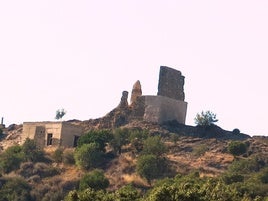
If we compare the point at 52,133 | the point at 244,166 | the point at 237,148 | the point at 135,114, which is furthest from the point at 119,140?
the point at 244,166

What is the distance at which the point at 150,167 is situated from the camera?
6312 centimetres

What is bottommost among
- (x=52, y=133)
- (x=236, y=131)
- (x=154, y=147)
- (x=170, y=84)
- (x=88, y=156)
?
(x=88, y=156)

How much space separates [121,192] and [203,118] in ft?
146

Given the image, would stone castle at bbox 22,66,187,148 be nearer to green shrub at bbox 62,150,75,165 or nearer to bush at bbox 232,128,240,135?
green shrub at bbox 62,150,75,165

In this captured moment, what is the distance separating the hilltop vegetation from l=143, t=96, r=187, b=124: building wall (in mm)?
1058

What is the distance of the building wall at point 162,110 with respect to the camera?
262ft

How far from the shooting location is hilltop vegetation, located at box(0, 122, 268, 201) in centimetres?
6172

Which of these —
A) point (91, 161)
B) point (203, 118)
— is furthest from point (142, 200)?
point (203, 118)

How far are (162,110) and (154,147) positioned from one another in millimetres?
12560

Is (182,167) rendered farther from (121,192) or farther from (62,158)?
(121,192)

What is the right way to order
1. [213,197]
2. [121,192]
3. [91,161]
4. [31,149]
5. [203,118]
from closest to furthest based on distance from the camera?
[213,197] < [121,192] < [91,161] < [31,149] < [203,118]

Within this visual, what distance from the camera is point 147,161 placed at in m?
63.8

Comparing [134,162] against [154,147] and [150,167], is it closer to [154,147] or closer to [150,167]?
[154,147]

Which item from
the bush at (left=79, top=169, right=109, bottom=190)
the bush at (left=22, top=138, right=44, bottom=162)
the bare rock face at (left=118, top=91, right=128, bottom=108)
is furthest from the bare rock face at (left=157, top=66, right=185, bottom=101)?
the bush at (left=79, top=169, right=109, bottom=190)
